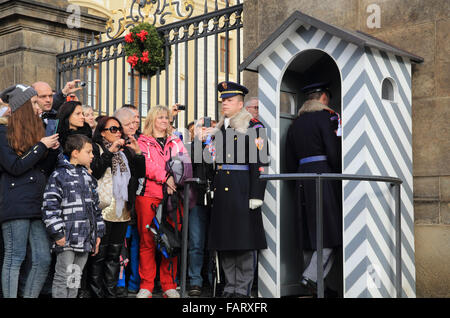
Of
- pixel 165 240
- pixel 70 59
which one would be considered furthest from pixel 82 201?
pixel 70 59

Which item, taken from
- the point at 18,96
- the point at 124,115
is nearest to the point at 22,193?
the point at 18,96

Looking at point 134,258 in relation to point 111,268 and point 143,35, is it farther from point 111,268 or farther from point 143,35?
point 143,35

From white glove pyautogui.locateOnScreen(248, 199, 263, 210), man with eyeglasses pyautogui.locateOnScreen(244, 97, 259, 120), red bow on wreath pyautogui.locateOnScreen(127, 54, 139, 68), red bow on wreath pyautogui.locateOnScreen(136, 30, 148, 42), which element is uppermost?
red bow on wreath pyautogui.locateOnScreen(136, 30, 148, 42)

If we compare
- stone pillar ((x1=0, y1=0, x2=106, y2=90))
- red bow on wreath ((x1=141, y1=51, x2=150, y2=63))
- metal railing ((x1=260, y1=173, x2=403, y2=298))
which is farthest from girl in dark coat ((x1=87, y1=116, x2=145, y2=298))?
stone pillar ((x1=0, y1=0, x2=106, y2=90))

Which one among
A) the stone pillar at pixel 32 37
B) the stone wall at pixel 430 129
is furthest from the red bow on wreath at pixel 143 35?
the stone wall at pixel 430 129

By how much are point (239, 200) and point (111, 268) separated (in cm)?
135

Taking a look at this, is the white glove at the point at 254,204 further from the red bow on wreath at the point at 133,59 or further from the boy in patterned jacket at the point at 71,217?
the red bow on wreath at the point at 133,59

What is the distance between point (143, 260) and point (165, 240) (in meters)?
0.38

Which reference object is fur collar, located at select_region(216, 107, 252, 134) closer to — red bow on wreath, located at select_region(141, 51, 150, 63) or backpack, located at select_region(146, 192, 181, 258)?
backpack, located at select_region(146, 192, 181, 258)

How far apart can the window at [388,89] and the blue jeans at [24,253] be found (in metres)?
3.18

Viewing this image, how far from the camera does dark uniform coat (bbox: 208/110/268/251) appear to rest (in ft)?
19.9

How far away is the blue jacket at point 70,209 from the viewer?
17.7 feet

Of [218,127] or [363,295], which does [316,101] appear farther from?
[363,295]

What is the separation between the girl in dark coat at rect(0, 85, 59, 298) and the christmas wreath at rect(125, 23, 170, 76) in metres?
3.57
